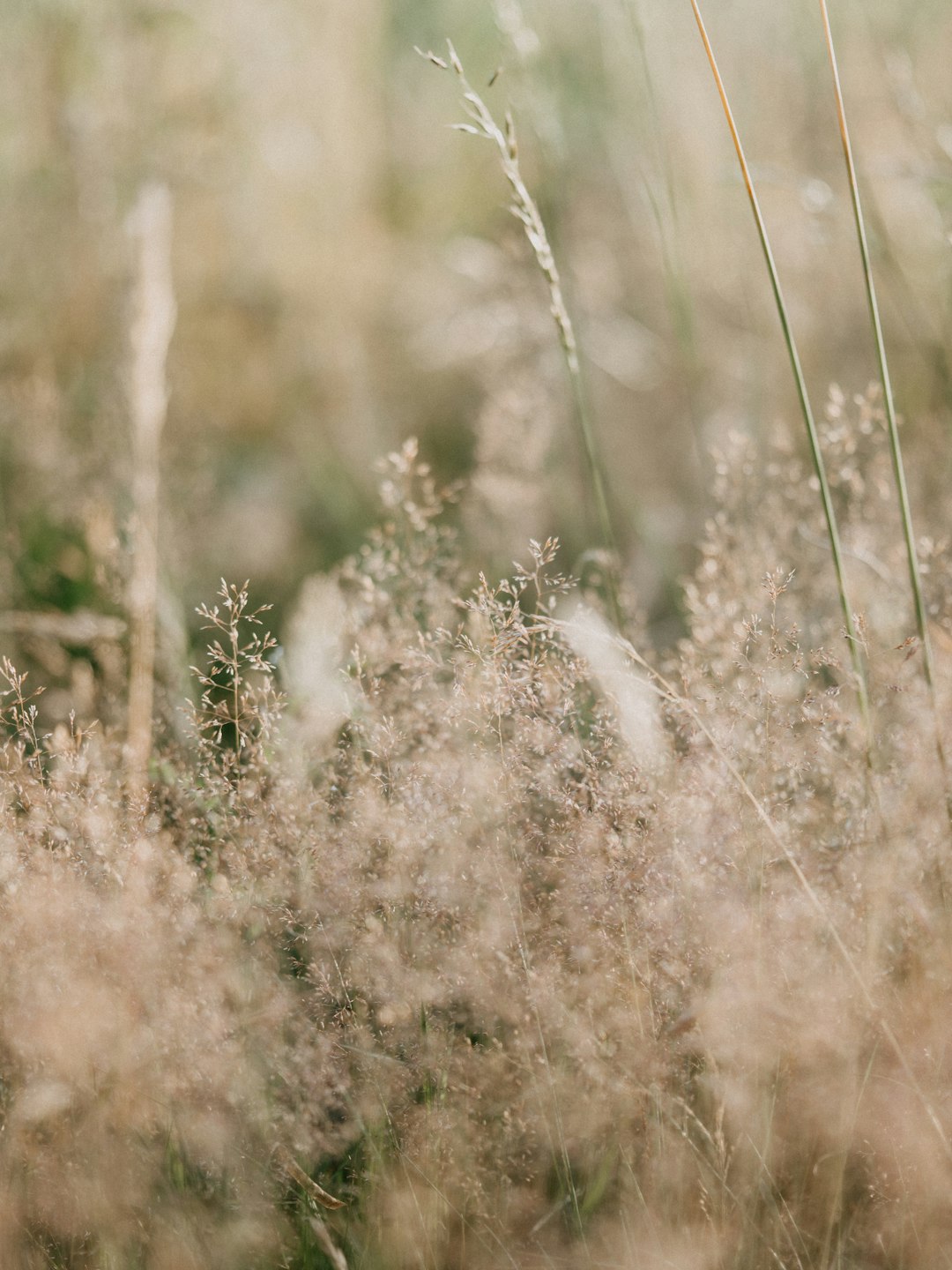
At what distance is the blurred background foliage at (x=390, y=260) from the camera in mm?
2037

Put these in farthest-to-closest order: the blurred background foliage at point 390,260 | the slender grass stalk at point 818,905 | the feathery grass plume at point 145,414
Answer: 1. the blurred background foliage at point 390,260
2. the feathery grass plume at point 145,414
3. the slender grass stalk at point 818,905

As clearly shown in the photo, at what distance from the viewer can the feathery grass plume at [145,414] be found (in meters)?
1.41

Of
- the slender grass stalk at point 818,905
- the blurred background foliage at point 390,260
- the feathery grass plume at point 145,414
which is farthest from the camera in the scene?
the blurred background foliage at point 390,260

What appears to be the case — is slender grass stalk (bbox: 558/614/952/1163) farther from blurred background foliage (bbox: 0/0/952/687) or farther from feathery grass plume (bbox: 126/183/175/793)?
blurred background foliage (bbox: 0/0/952/687)

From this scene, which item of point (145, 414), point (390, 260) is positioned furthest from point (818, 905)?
point (390, 260)

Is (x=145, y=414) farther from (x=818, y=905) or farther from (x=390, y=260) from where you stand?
(x=390, y=260)

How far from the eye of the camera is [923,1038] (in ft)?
2.57

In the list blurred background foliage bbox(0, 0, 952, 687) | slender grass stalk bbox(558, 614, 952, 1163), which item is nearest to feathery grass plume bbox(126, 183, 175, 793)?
blurred background foliage bbox(0, 0, 952, 687)

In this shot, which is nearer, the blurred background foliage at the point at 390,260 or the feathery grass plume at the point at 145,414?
the feathery grass plume at the point at 145,414

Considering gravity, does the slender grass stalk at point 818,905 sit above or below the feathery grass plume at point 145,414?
below

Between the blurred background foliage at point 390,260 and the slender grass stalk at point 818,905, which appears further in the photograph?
the blurred background foliage at point 390,260

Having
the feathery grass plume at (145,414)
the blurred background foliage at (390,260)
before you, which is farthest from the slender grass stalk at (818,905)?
the blurred background foliage at (390,260)

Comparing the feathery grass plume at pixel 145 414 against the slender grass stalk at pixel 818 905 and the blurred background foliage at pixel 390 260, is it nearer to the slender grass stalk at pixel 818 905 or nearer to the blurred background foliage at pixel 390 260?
the blurred background foliage at pixel 390 260

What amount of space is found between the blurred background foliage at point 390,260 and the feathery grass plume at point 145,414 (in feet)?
0.71
